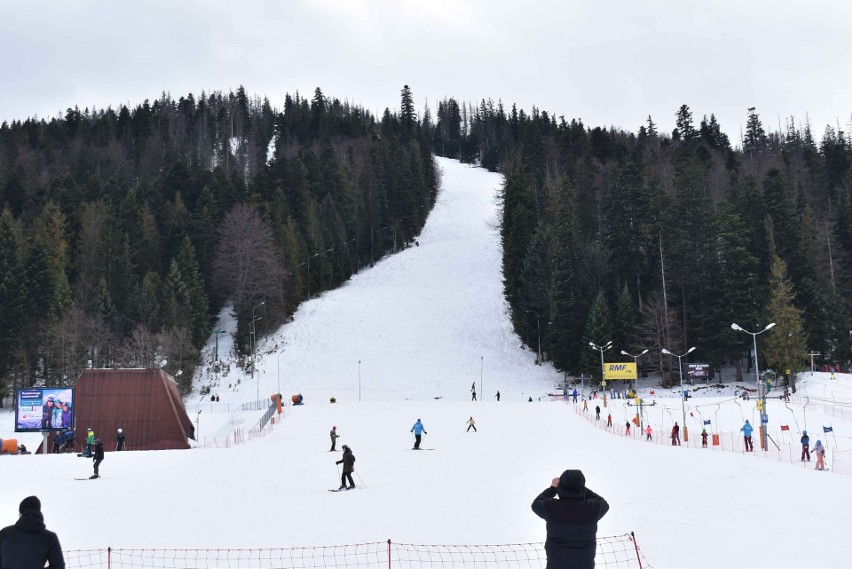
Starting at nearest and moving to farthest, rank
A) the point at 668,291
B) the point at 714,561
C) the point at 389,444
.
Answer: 1. the point at 714,561
2. the point at 389,444
3. the point at 668,291

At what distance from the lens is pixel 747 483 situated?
1964cm

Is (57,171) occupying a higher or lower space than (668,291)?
higher

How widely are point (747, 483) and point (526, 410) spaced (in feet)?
82.8

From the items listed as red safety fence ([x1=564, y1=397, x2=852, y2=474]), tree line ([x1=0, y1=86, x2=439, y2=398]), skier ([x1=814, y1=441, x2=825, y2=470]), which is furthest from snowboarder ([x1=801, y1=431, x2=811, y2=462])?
tree line ([x1=0, y1=86, x2=439, y2=398])

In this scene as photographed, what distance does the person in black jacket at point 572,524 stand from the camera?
20.9ft

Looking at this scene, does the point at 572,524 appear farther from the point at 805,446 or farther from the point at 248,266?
the point at 248,266

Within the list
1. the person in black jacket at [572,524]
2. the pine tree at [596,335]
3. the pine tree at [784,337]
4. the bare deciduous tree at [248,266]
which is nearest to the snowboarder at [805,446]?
the person in black jacket at [572,524]

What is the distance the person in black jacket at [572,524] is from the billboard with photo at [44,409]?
29166 mm

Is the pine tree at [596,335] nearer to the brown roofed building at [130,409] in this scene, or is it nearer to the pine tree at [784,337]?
the pine tree at [784,337]

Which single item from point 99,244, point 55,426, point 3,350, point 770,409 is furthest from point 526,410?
point 99,244

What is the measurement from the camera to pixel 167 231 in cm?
8138

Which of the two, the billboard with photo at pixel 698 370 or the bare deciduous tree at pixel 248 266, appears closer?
the billboard with photo at pixel 698 370

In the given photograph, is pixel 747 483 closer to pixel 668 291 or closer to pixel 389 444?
pixel 389 444

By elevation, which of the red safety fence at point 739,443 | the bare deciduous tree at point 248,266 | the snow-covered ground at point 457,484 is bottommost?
the red safety fence at point 739,443
